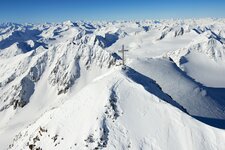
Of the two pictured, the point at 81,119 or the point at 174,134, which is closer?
the point at 174,134

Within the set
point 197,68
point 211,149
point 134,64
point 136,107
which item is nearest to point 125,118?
point 136,107

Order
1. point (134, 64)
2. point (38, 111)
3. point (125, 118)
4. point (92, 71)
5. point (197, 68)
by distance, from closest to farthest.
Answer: point (125, 118)
point (134, 64)
point (38, 111)
point (92, 71)
point (197, 68)

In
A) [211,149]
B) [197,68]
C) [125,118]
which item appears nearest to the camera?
[211,149]

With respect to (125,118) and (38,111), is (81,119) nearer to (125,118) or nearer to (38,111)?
(125,118)

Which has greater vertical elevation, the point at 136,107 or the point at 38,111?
the point at 136,107

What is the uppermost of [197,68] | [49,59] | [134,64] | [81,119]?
[81,119]

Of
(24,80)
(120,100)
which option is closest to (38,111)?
(24,80)

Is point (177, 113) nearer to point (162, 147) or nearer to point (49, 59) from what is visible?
point (162, 147)

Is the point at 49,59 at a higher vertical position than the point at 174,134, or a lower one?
lower

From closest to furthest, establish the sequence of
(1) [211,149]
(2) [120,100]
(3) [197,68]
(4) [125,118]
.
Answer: (1) [211,149] → (4) [125,118] → (2) [120,100] → (3) [197,68]
